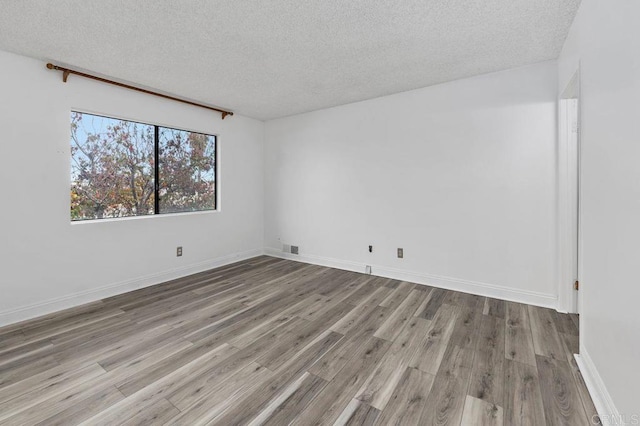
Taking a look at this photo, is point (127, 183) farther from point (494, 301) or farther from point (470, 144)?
point (494, 301)

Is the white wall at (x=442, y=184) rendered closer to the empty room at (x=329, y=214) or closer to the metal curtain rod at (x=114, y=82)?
the empty room at (x=329, y=214)

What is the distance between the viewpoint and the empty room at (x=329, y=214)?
1570mm

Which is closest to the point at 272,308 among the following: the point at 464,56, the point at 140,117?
the point at 140,117

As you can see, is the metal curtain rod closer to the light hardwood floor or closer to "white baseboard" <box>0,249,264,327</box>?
"white baseboard" <box>0,249,264,327</box>

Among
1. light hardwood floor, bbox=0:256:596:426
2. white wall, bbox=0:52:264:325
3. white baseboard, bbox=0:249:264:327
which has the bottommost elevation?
light hardwood floor, bbox=0:256:596:426

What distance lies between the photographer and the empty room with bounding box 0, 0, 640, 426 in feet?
5.15

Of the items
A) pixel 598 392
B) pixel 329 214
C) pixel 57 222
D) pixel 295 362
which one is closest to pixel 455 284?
pixel 598 392

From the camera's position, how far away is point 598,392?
5.11 ft

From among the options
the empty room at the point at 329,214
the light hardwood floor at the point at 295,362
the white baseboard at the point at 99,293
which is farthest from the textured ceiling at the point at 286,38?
the light hardwood floor at the point at 295,362

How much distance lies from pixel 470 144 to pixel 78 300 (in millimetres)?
4599

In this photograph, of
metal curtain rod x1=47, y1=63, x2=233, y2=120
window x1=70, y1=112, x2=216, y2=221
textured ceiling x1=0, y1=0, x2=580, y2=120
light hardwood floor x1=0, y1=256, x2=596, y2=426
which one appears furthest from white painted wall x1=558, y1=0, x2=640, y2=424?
window x1=70, y1=112, x2=216, y2=221

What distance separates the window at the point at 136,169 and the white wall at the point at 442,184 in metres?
1.49

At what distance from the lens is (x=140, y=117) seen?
3477 mm

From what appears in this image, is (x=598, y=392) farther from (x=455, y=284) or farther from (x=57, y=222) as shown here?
A: (x=57, y=222)
